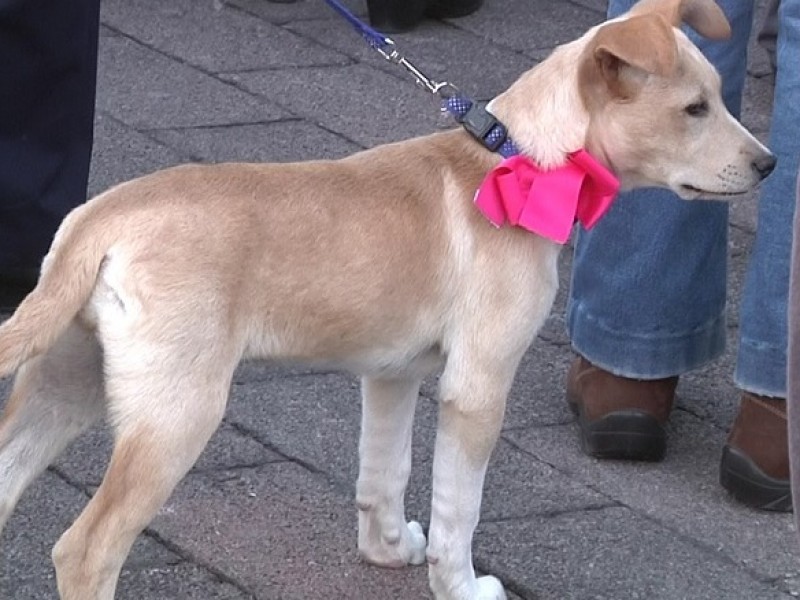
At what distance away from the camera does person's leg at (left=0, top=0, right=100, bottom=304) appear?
184 inches

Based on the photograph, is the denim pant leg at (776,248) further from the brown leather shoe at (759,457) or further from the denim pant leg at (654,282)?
the denim pant leg at (654,282)

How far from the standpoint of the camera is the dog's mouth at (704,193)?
3.38 meters

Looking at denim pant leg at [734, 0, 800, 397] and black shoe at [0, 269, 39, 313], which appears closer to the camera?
denim pant leg at [734, 0, 800, 397]

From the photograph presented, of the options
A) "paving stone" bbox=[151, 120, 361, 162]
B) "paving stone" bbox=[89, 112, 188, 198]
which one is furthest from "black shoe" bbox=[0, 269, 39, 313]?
"paving stone" bbox=[151, 120, 361, 162]

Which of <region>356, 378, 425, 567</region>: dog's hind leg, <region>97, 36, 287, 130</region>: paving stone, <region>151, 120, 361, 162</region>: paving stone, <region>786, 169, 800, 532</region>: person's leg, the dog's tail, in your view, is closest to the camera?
<region>786, 169, 800, 532</region>: person's leg

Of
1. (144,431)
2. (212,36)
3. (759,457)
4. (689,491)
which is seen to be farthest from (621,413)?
(212,36)

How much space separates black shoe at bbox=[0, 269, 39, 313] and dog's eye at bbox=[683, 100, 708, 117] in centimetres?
213

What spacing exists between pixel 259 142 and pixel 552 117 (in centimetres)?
273

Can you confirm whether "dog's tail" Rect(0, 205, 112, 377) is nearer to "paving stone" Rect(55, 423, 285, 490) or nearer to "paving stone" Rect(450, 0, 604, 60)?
"paving stone" Rect(55, 423, 285, 490)

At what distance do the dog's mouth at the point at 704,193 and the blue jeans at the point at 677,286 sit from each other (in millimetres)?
633

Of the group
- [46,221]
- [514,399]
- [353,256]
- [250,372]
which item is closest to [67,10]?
[46,221]

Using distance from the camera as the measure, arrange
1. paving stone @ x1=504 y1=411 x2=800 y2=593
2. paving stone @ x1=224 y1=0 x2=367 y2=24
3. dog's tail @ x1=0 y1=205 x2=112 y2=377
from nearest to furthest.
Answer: dog's tail @ x1=0 y1=205 x2=112 y2=377 < paving stone @ x1=504 y1=411 x2=800 y2=593 < paving stone @ x1=224 y1=0 x2=367 y2=24

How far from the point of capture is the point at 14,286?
4809 mm

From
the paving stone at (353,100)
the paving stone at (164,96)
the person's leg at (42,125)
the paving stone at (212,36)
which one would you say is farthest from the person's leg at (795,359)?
the paving stone at (212,36)
